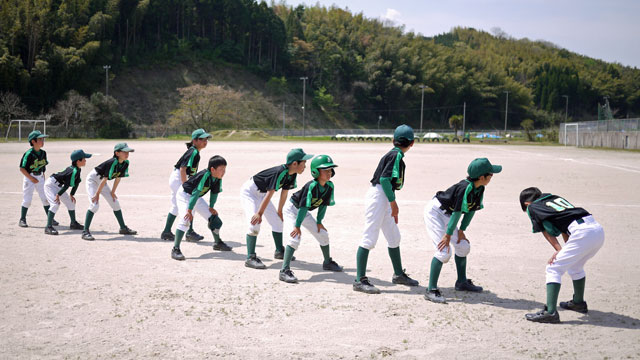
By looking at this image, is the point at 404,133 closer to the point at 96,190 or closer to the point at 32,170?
the point at 96,190

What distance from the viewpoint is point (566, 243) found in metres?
4.95

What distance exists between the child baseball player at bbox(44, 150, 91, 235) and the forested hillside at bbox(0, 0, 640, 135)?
57651mm

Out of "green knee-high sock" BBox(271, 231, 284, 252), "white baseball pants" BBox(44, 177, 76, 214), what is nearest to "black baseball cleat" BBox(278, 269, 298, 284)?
"green knee-high sock" BBox(271, 231, 284, 252)

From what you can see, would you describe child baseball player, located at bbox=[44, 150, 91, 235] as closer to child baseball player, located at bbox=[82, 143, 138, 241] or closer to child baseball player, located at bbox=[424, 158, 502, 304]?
child baseball player, located at bbox=[82, 143, 138, 241]

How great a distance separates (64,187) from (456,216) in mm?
7176

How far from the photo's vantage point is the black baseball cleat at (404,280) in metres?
6.13

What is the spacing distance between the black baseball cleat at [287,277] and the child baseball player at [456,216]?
1638mm

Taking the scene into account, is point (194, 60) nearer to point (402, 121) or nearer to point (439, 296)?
point (402, 121)

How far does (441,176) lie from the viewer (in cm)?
1978

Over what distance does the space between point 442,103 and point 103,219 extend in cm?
12237

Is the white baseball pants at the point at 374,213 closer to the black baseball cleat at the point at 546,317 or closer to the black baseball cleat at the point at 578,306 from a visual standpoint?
the black baseball cleat at the point at 546,317

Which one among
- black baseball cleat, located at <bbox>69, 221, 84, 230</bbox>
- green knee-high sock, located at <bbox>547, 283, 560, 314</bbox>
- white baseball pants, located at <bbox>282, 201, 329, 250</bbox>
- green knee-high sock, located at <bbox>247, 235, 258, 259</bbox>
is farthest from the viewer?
black baseball cleat, located at <bbox>69, 221, 84, 230</bbox>

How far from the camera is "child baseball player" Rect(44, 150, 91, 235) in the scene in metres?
8.84

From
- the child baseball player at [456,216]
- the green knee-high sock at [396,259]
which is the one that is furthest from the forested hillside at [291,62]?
the child baseball player at [456,216]
